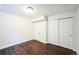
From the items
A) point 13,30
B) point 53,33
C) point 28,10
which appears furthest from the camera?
point 53,33

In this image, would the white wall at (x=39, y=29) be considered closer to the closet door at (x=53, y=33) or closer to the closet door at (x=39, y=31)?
the closet door at (x=39, y=31)

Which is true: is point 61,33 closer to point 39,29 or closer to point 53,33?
point 53,33

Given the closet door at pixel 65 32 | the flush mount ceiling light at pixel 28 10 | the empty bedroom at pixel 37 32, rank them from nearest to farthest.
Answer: the flush mount ceiling light at pixel 28 10
the empty bedroom at pixel 37 32
the closet door at pixel 65 32

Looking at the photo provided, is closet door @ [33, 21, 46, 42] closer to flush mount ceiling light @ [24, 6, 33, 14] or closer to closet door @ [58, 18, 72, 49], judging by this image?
flush mount ceiling light @ [24, 6, 33, 14]

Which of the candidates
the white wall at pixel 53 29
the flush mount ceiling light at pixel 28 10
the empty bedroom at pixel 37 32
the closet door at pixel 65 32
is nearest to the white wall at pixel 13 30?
the empty bedroom at pixel 37 32

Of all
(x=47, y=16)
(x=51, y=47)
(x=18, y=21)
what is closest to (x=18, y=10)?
(x=18, y=21)

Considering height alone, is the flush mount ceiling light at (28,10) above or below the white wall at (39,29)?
above

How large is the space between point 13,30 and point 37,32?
1.99ft

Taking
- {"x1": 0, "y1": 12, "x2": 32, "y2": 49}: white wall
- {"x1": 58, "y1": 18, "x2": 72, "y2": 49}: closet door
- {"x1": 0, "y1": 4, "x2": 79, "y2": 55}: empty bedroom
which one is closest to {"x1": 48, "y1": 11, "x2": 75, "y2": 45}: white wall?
{"x1": 0, "y1": 4, "x2": 79, "y2": 55}: empty bedroom

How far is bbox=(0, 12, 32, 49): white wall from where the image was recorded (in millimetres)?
1951

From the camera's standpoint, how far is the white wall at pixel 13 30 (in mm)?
1951

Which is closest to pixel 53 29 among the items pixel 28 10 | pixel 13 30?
pixel 28 10

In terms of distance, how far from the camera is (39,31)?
2174 mm
